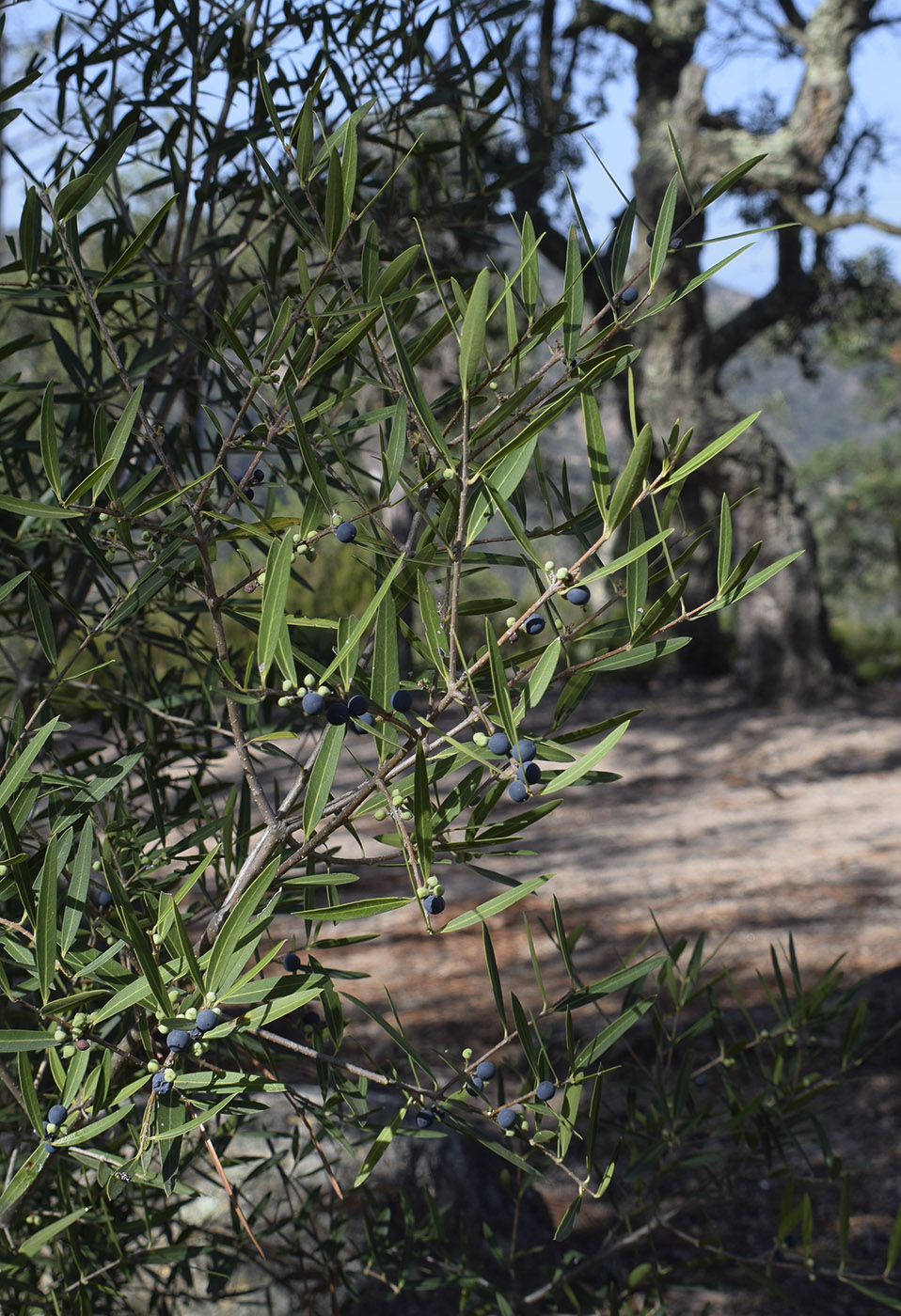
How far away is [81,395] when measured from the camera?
35.8 inches

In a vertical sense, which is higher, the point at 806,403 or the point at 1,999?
the point at 806,403

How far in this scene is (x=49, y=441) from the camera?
525 millimetres

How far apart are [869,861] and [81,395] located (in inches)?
151

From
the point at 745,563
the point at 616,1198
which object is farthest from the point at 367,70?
the point at 616,1198

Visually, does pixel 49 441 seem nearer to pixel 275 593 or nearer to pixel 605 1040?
pixel 275 593

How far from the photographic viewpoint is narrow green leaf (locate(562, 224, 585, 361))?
0.48 meters

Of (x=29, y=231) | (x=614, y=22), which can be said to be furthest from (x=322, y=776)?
(x=614, y=22)

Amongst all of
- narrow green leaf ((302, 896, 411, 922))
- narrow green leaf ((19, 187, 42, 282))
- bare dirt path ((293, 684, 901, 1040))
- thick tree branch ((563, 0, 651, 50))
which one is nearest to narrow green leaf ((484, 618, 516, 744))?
narrow green leaf ((302, 896, 411, 922))

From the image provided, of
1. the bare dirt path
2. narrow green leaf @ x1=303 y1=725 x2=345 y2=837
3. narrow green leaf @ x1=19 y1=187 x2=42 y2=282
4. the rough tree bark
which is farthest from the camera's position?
the rough tree bark

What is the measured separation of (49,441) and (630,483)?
0.29 meters

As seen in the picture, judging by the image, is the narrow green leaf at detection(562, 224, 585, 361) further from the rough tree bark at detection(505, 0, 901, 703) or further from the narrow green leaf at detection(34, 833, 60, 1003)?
the rough tree bark at detection(505, 0, 901, 703)

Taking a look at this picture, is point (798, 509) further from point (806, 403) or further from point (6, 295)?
point (806, 403)

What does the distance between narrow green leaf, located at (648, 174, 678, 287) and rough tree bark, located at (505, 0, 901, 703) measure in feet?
20.9

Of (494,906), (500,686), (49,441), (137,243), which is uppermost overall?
(137,243)
